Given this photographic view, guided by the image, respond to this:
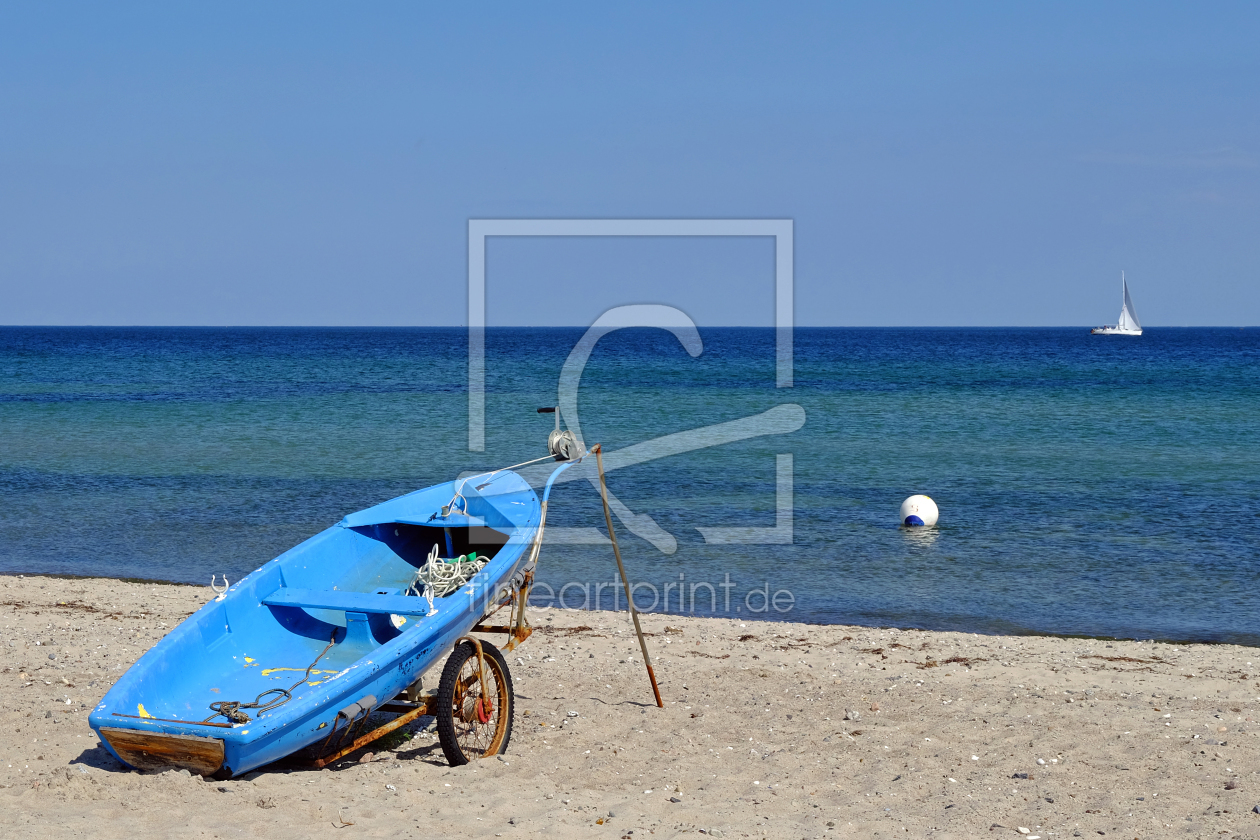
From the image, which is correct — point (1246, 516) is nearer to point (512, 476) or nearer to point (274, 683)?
point (512, 476)

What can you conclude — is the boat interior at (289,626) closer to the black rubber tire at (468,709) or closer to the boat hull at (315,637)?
the boat hull at (315,637)

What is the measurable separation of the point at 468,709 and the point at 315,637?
123 centimetres

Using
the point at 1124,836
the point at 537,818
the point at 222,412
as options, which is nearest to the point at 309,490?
the point at 537,818

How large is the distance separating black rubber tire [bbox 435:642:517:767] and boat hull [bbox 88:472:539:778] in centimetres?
21

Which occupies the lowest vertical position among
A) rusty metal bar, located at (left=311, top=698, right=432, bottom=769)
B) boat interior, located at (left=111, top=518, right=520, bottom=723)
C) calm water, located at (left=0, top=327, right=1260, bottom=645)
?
calm water, located at (left=0, top=327, right=1260, bottom=645)

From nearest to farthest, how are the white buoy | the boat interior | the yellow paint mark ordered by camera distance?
the boat interior, the yellow paint mark, the white buoy

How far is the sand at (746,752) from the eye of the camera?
218 inches

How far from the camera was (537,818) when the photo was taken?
5586 mm

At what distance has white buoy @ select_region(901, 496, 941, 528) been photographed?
1620 cm

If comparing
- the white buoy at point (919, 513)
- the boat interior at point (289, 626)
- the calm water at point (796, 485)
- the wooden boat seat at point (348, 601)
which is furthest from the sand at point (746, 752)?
the white buoy at point (919, 513)

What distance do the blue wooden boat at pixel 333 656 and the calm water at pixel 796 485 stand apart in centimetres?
444

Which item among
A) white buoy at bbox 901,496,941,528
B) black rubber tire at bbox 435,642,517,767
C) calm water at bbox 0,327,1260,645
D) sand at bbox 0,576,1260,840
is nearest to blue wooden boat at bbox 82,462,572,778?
black rubber tire at bbox 435,642,517,767

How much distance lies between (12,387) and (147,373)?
481 inches

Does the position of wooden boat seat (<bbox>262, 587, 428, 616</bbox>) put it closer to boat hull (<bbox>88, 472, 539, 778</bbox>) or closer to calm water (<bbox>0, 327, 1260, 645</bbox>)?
boat hull (<bbox>88, 472, 539, 778</bbox>)
